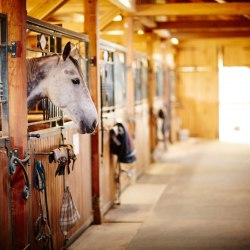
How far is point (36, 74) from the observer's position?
4.67 m

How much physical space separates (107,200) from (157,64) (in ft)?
17.9

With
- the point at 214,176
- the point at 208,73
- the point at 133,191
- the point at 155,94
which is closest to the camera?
the point at 133,191

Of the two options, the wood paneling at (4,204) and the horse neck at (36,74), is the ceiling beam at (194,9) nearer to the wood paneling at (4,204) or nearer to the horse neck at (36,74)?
the horse neck at (36,74)

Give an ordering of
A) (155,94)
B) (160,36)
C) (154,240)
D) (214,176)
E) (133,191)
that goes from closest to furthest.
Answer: (154,240), (133,191), (214,176), (155,94), (160,36)

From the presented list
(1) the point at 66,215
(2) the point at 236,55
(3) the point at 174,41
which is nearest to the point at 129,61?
(1) the point at 66,215

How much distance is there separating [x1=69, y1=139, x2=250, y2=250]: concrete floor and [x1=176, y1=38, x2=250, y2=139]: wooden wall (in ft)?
16.6

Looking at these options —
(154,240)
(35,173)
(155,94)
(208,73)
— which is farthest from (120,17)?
(208,73)

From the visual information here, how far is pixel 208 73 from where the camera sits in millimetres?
16031

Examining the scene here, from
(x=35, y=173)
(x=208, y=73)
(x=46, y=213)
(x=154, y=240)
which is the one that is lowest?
(x=154, y=240)

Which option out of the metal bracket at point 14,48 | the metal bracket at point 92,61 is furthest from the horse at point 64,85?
the metal bracket at point 92,61

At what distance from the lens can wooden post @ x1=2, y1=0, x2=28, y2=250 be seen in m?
4.00

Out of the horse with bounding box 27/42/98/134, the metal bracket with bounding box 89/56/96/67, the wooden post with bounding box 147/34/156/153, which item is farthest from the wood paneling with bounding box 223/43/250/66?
the horse with bounding box 27/42/98/134

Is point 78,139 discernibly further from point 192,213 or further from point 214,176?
point 214,176

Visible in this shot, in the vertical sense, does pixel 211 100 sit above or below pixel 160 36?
below
